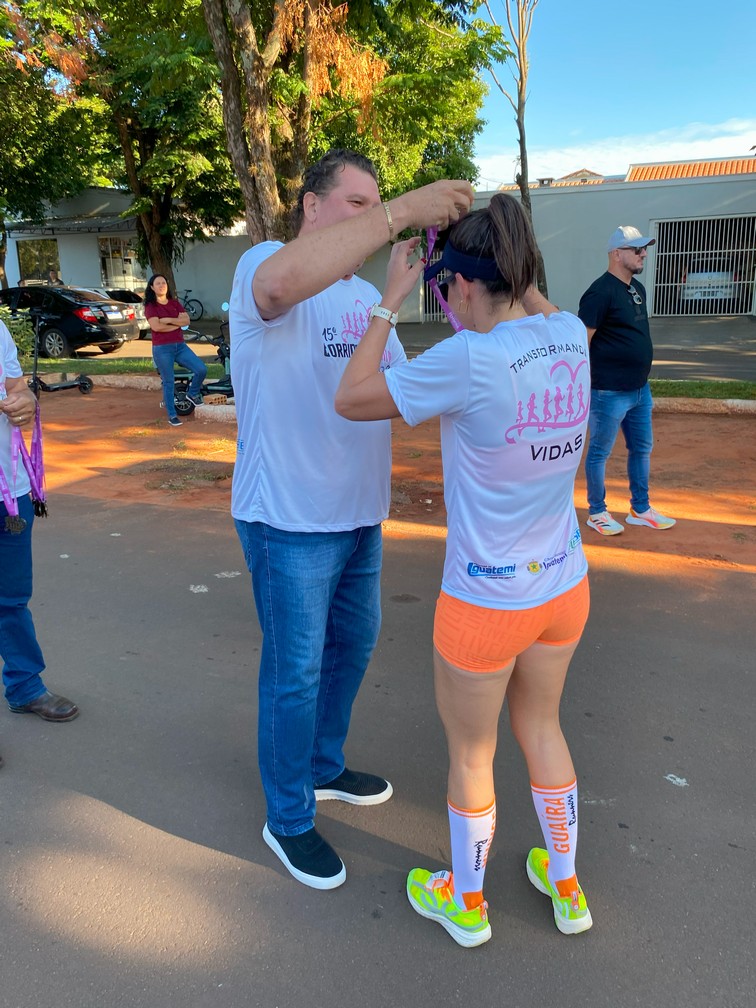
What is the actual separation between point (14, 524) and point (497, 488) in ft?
7.02

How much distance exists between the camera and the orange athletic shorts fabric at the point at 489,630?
1892 mm

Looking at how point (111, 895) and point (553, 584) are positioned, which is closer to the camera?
point (553, 584)

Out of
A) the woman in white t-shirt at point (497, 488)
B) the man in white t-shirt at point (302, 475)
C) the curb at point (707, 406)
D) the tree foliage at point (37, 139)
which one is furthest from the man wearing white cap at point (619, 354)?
the tree foliage at point (37, 139)

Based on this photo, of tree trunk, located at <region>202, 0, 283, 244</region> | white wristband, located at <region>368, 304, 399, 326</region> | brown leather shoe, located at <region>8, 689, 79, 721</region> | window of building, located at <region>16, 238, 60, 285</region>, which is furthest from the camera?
window of building, located at <region>16, 238, 60, 285</region>

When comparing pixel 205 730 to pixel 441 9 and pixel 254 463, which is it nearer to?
pixel 254 463

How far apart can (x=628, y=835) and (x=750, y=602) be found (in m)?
2.24

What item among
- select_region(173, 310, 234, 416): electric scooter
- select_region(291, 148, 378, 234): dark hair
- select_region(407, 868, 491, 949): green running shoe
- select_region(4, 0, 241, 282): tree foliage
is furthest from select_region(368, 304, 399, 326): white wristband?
select_region(4, 0, 241, 282): tree foliage

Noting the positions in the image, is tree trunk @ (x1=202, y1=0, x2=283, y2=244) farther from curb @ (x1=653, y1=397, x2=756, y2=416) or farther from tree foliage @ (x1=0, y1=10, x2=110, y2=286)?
tree foliage @ (x1=0, y1=10, x2=110, y2=286)

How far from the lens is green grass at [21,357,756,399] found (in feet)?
33.5

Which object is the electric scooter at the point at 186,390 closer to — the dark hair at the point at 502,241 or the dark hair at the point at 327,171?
the dark hair at the point at 327,171

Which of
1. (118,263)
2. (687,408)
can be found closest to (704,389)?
(687,408)

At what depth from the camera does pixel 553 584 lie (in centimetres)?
196

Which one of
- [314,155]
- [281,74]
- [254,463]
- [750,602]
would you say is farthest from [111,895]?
[314,155]

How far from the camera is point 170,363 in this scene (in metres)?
9.55
